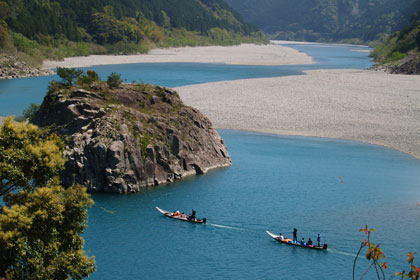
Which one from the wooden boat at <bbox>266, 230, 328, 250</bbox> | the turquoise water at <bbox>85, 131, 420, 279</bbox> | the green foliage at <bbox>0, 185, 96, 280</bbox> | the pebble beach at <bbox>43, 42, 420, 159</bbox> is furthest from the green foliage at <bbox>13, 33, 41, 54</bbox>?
the green foliage at <bbox>0, 185, 96, 280</bbox>

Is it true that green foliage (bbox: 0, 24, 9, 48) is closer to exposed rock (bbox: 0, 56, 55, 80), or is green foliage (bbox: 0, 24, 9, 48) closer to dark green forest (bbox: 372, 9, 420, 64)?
exposed rock (bbox: 0, 56, 55, 80)

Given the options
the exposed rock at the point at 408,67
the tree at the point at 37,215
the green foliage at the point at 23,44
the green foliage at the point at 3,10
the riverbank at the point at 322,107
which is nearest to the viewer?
the tree at the point at 37,215

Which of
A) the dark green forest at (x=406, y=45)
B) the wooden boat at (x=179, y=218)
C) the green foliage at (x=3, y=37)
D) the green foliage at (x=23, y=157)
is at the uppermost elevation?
the dark green forest at (x=406, y=45)

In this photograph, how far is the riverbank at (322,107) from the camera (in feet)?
243

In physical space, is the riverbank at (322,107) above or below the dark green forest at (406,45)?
below

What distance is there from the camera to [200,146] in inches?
2183

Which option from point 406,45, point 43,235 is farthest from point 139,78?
point 43,235

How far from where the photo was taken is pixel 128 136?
4800 cm

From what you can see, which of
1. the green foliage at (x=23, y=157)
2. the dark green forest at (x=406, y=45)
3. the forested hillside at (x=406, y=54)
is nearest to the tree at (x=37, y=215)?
the green foliage at (x=23, y=157)

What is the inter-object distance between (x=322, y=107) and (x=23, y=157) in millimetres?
68283

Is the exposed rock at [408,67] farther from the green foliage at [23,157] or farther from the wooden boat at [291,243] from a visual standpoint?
the green foliage at [23,157]

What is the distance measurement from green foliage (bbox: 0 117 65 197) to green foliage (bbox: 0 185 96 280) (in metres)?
0.88

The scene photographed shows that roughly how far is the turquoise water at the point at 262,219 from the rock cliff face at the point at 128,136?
5.57 ft

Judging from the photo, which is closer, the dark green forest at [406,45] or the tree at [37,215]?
the tree at [37,215]
